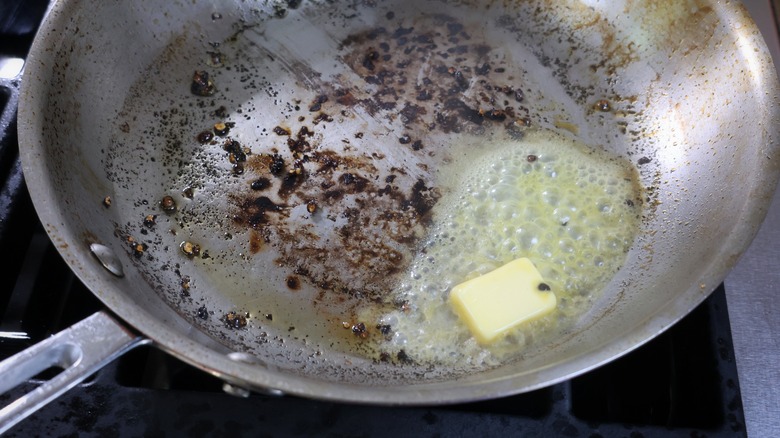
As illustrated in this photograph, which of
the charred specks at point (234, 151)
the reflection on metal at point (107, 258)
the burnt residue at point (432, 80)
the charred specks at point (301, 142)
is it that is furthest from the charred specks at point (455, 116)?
the reflection on metal at point (107, 258)

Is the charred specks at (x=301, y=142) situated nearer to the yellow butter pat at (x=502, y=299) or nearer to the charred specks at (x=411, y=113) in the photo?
the charred specks at (x=411, y=113)

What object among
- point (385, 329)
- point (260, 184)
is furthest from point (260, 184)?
point (385, 329)

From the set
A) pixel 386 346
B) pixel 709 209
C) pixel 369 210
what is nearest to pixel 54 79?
pixel 369 210

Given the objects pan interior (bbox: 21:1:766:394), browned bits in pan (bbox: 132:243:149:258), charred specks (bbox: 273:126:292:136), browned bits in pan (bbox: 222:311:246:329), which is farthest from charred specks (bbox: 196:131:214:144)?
browned bits in pan (bbox: 222:311:246:329)

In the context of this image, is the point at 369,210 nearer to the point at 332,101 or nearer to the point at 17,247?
the point at 332,101

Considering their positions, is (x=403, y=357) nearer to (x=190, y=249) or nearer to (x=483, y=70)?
(x=190, y=249)

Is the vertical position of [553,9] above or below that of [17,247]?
above

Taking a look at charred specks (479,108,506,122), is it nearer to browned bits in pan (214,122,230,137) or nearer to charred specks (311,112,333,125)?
charred specks (311,112,333,125)
